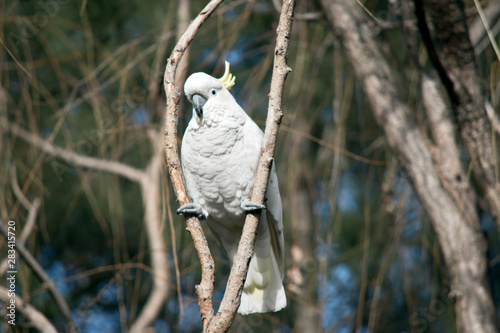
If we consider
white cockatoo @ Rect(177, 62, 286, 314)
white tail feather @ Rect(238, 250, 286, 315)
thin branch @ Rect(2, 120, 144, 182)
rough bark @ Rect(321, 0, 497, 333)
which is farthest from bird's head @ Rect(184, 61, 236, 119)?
thin branch @ Rect(2, 120, 144, 182)

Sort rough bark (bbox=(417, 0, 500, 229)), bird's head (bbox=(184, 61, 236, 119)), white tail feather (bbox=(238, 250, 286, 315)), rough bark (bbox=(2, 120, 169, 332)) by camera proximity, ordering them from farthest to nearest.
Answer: rough bark (bbox=(2, 120, 169, 332)), rough bark (bbox=(417, 0, 500, 229)), white tail feather (bbox=(238, 250, 286, 315)), bird's head (bbox=(184, 61, 236, 119))

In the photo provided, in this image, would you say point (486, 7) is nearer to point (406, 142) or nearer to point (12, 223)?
point (406, 142)

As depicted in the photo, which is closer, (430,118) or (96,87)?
(430,118)

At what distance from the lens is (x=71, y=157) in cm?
221

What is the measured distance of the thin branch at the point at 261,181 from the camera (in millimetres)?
1134

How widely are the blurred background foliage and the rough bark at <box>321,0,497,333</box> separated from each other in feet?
0.57

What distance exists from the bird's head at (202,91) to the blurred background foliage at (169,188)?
58 centimetres

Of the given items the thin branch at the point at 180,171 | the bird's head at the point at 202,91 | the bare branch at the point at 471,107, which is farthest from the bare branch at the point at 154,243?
the bare branch at the point at 471,107

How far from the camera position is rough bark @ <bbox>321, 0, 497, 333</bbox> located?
67.3 inches

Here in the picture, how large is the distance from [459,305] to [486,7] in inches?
49.7

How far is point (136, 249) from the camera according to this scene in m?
2.98

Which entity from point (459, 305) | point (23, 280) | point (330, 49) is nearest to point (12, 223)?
point (23, 280)

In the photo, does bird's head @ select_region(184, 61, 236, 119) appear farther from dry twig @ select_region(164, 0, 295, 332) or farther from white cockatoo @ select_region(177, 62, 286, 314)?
dry twig @ select_region(164, 0, 295, 332)

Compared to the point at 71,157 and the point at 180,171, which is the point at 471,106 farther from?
the point at 71,157
